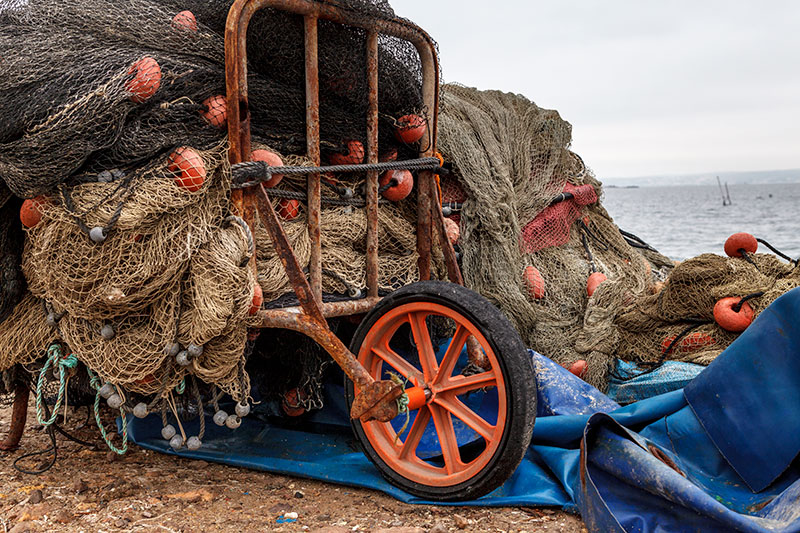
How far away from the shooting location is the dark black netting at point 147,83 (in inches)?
116

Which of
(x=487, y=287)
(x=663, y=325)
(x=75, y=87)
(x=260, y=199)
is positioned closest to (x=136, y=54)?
(x=75, y=87)

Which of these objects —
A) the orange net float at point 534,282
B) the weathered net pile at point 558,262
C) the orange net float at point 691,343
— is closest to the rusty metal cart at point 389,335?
the weathered net pile at point 558,262

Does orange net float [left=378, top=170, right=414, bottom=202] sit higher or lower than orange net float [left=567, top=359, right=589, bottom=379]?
higher

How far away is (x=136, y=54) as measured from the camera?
3.12 m

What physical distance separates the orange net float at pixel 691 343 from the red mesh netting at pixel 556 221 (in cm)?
120

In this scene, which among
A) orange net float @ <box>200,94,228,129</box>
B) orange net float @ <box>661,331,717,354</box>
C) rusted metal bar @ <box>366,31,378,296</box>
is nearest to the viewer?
orange net float @ <box>200,94,228,129</box>

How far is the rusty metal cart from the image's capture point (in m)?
3.02

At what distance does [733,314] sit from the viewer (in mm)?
4129

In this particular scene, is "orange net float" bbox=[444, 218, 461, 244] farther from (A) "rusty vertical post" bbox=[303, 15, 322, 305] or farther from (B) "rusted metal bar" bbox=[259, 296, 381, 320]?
(A) "rusty vertical post" bbox=[303, 15, 322, 305]

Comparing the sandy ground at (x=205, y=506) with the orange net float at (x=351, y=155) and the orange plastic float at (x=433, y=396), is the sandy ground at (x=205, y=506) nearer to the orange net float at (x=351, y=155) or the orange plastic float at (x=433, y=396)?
the orange plastic float at (x=433, y=396)

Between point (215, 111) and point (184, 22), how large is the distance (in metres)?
0.50

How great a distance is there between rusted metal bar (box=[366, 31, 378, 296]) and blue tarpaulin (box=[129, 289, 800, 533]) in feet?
3.22

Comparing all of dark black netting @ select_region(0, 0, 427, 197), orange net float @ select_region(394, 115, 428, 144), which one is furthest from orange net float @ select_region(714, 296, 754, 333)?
dark black netting @ select_region(0, 0, 427, 197)

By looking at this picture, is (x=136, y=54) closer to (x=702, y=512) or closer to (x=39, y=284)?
(x=39, y=284)
